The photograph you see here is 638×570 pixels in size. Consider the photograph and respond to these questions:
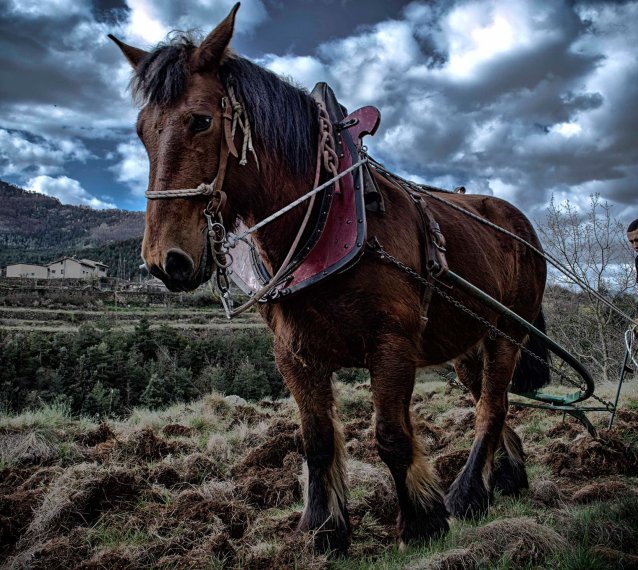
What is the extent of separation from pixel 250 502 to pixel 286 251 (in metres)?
1.95

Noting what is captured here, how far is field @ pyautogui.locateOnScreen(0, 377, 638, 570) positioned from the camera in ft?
8.05

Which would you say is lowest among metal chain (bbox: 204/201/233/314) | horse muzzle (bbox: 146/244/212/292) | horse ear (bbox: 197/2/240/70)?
horse muzzle (bbox: 146/244/212/292)

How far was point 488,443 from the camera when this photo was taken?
12.9 ft

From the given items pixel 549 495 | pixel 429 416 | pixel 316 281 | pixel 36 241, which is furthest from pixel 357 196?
pixel 36 241

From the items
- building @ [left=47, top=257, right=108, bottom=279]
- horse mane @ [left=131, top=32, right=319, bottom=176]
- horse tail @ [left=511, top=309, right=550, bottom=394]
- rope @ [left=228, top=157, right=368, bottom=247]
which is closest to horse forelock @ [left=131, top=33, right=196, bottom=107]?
horse mane @ [left=131, top=32, right=319, bottom=176]

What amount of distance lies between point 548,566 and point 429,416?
15.4ft

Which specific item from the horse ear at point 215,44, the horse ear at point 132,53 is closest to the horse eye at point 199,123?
the horse ear at point 215,44

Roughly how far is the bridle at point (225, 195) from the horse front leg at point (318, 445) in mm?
561

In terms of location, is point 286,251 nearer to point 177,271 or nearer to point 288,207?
point 288,207

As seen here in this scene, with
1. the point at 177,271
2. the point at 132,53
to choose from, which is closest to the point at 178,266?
the point at 177,271

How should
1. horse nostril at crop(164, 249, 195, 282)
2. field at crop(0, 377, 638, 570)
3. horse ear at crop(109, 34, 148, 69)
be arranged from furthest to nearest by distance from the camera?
horse ear at crop(109, 34, 148, 69) < field at crop(0, 377, 638, 570) < horse nostril at crop(164, 249, 195, 282)

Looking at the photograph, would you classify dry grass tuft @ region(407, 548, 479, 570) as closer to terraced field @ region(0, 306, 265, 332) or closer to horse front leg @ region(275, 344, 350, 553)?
horse front leg @ region(275, 344, 350, 553)

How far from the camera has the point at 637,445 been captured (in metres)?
4.59

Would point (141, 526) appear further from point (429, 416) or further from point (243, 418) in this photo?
point (429, 416)
